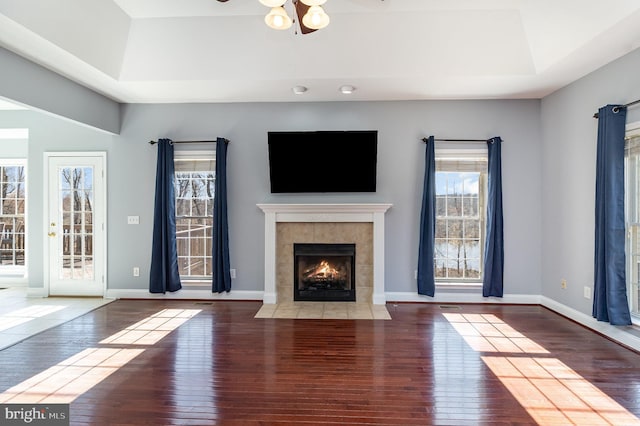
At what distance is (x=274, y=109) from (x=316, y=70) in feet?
3.98

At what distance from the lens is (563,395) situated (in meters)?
2.53

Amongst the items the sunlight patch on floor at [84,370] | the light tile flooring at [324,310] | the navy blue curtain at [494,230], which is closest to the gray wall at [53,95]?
the sunlight patch on floor at [84,370]

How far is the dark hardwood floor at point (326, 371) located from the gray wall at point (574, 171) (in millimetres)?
586

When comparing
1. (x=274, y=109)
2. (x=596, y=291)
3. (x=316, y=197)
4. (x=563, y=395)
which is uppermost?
(x=274, y=109)

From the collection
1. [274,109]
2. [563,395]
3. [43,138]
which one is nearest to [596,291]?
[563,395]

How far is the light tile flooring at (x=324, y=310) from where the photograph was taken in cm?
438

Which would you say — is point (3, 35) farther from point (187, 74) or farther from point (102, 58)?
point (187, 74)

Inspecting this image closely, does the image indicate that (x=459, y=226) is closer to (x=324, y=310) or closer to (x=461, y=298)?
(x=461, y=298)

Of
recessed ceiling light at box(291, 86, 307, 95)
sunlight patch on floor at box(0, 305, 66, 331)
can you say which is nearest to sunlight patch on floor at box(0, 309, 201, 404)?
sunlight patch on floor at box(0, 305, 66, 331)

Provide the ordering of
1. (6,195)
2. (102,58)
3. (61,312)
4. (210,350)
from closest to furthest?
(210,350)
(102,58)
(61,312)
(6,195)

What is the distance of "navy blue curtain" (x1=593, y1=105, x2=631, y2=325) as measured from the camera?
3387mm

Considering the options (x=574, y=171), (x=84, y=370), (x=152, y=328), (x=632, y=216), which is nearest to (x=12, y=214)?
(x=152, y=328)

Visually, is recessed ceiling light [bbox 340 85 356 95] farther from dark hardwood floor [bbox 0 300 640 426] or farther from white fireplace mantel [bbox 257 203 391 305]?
dark hardwood floor [bbox 0 300 640 426]

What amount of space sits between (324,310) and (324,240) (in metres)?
0.99
